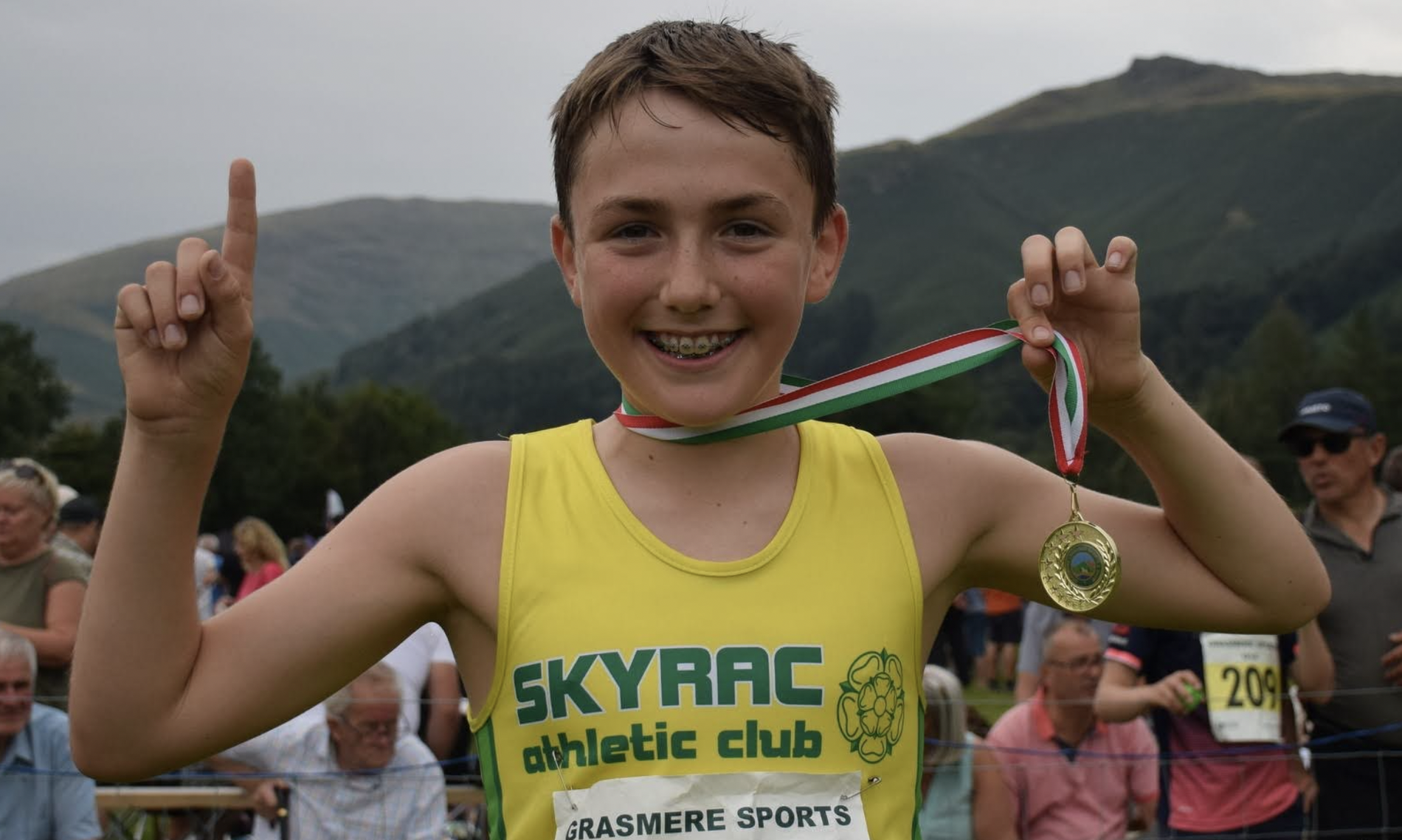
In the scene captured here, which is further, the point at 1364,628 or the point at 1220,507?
the point at 1364,628

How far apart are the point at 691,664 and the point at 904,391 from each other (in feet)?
1.60

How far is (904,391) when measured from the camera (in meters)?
2.06

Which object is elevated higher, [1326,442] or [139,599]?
[1326,442]

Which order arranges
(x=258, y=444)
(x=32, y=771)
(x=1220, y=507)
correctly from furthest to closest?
(x=258, y=444) → (x=32, y=771) → (x=1220, y=507)

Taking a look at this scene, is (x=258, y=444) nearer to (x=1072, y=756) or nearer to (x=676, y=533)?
(x=1072, y=756)

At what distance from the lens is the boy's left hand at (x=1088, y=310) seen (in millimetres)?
1934

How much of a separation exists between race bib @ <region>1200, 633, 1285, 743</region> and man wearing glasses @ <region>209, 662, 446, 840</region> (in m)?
2.71

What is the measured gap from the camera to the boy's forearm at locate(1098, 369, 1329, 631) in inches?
79.5

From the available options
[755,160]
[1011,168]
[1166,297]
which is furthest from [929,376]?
[1011,168]

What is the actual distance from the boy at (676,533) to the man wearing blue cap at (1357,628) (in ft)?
12.2

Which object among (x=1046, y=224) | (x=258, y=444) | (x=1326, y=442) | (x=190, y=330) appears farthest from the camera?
(x=1046, y=224)

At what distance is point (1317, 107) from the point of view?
159m

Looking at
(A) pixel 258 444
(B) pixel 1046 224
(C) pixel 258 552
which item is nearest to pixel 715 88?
(C) pixel 258 552

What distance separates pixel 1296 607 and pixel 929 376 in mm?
584
